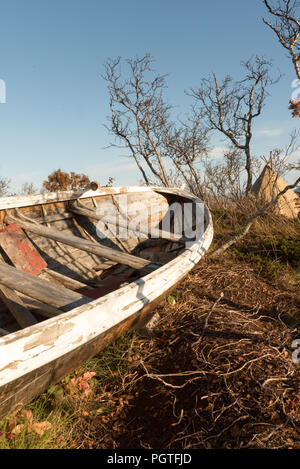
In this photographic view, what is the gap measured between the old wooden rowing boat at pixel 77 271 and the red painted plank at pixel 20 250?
0.04 ft

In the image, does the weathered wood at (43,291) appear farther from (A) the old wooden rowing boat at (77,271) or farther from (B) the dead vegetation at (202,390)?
(B) the dead vegetation at (202,390)

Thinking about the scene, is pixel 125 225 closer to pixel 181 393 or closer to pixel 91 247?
pixel 91 247

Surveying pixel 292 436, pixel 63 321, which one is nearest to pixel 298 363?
pixel 292 436

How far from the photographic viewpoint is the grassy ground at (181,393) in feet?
6.60

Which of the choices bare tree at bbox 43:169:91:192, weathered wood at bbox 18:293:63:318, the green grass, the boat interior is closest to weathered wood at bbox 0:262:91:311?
the boat interior

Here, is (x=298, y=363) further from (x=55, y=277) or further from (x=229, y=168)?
(x=229, y=168)

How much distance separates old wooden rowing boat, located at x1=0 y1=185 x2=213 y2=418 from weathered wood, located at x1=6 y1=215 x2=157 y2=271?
1 cm

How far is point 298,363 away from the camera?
102 inches

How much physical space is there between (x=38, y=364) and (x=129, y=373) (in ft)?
4.34

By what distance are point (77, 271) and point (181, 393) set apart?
243 cm

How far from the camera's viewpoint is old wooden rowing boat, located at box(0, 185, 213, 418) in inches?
67.1

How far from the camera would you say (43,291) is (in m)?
2.29

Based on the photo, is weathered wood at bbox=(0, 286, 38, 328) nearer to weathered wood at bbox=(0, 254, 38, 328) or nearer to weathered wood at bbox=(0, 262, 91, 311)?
weathered wood at bbox=(0, 254, 38, 328)

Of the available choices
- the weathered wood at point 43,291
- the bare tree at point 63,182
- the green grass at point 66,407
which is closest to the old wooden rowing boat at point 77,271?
the weathered wood at point 43,291
